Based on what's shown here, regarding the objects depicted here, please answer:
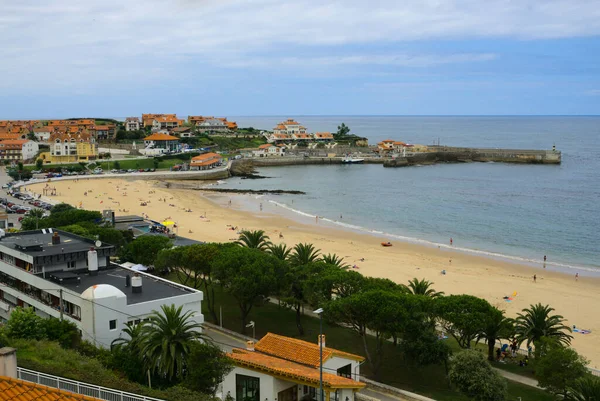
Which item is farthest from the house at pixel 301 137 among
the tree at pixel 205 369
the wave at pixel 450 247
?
the tree at pixel 205 369

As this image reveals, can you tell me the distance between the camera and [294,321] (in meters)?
28.0

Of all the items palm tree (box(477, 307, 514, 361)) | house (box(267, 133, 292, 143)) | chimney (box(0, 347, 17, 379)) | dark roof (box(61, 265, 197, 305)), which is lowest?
palm tree (box(477, 307, 514, 361))

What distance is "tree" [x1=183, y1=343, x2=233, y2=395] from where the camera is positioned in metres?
15.8

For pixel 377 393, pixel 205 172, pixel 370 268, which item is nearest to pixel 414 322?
pixel 377 393

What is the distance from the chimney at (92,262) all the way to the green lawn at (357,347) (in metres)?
6.04

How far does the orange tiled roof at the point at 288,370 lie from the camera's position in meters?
16.1

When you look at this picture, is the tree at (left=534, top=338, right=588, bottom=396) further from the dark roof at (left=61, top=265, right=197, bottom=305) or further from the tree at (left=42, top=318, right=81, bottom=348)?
the tree at (left=42, top=318, right=81, bottom=348)

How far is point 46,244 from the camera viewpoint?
88.0ft

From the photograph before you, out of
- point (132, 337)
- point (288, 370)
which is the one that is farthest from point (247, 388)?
point (132, 337)

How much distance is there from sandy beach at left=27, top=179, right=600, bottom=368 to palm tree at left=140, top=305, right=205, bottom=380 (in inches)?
773

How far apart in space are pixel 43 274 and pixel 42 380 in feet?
49.1

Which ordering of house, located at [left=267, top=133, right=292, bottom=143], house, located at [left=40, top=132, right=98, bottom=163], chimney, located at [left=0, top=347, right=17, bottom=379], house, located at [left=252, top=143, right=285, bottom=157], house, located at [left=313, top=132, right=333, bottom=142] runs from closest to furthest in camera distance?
chimney, located at [left=0, top=347, right=17, bottom=379], house, located at [left=40, top=132, right=98, bottom=163], house, located at [left=252, top=143, right=285, bottom=157], house, located at [left=267, top=133, right=292, bottom=143], house, located at [left=313, top=132, right=333, bottom=142]

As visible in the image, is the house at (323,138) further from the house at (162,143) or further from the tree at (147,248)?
the tree at (147,248)

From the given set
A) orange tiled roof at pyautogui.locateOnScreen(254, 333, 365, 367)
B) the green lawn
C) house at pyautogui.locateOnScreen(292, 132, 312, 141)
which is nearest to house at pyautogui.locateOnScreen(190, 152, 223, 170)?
house at pyautogui.locateOnScreen(292, 132, 312, 141)
